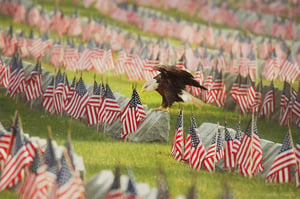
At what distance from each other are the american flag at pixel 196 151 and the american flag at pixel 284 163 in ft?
8.76

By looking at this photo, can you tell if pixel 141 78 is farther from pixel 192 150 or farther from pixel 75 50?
pixel 192 150

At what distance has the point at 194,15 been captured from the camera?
8775 cm

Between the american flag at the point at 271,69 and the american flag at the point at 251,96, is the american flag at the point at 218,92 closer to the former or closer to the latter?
the american flag at the point at 251,96

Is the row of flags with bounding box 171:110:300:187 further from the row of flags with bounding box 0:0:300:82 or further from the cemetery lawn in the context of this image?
the row of flags with bounding box 0:0:300:82

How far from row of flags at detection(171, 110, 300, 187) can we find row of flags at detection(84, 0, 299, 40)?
138ft

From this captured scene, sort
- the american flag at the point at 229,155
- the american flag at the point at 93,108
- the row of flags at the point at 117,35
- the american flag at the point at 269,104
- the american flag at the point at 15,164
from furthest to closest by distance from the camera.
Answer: the row of flags at the point at 117,35, the american flag at the point at 269,104, the american flag at the point at 93,108, the american flag at the point at 229,155, the american flag at the point at 15,164

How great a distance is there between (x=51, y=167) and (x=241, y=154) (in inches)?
296

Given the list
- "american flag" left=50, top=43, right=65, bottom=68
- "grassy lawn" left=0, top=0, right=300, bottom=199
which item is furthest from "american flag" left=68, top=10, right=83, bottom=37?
"grassy lawn" left=0, top=0, right=300, bottom=199

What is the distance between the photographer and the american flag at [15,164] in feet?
82.5

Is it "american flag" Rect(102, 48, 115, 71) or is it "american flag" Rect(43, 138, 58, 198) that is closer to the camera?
"american flag" Rect(43, 138, 58, 198)

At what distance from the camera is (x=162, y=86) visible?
36.6 meters

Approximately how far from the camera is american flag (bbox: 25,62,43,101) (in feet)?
134

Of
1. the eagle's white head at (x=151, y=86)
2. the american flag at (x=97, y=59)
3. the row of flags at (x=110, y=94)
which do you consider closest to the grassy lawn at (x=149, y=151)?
the row of flags at (x=110, y=94)

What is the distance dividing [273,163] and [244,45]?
34450 millimetres
